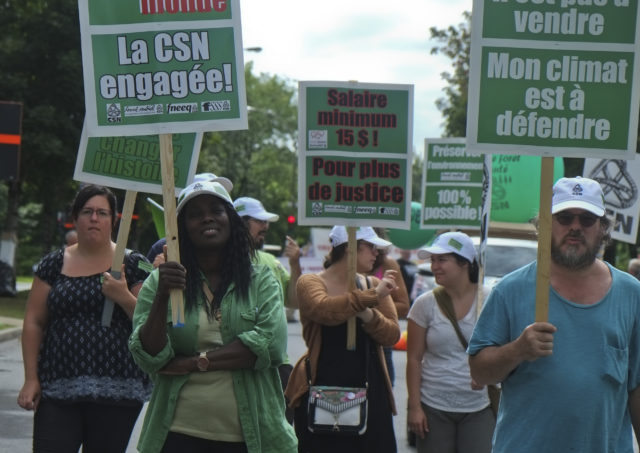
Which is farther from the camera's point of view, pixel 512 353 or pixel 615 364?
pixel 615 364

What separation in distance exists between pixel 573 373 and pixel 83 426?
2.41m

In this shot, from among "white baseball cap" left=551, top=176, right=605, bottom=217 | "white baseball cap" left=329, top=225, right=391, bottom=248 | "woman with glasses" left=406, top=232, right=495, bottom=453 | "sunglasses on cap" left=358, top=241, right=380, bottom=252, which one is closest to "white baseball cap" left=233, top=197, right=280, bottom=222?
"white baseball cap" left=329, top=225, right=391, bottom=248

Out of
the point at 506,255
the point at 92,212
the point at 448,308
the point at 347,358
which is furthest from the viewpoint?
the point at 506,255

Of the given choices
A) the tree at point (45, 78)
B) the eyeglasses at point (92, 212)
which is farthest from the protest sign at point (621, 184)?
the tree at point (45, 78)

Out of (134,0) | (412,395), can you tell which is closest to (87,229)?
(134,0)

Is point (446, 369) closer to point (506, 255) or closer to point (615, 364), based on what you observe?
point (615, 364)

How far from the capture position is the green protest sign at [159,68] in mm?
5059

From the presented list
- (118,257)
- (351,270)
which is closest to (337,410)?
(351,270)

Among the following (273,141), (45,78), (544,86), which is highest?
(45,78)

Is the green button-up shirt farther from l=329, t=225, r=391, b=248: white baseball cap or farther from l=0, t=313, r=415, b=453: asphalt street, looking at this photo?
l=0, t=313, r=415, b=453: asphalt street

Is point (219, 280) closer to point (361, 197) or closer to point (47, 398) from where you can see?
point (47, 398)

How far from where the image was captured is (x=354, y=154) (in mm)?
7520

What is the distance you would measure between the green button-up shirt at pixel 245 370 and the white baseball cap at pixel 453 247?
237cm

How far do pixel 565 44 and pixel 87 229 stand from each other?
2445 mm
